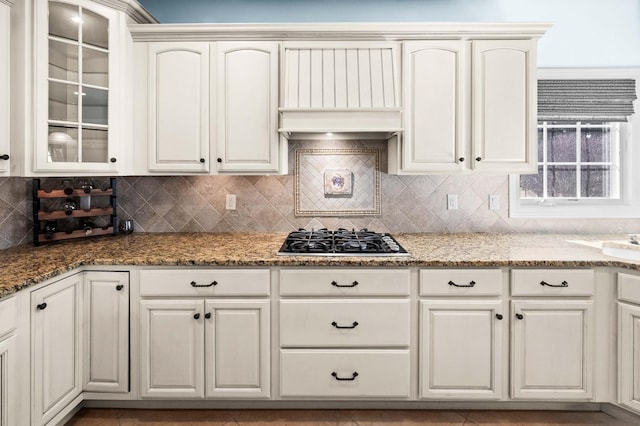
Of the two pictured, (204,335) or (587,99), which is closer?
(204,335)

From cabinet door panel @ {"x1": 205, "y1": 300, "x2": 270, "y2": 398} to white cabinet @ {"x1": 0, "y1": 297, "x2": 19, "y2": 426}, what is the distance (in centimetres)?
82

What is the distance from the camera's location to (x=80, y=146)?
2297mm

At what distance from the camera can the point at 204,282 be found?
7.04ft

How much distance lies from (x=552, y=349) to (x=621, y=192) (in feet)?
5.11

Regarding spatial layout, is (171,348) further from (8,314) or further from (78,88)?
(78,88)

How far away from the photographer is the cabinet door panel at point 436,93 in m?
2.50

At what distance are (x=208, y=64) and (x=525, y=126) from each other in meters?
2.00

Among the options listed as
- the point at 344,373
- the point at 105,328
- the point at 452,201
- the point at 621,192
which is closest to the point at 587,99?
the point at 621,192

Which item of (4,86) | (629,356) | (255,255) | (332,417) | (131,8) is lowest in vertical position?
(332,417)

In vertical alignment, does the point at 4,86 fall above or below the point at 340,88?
below

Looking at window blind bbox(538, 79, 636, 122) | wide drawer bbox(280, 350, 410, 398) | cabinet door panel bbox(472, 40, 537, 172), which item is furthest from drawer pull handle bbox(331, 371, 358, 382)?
window blind bbox(538, 79, 636, 122)

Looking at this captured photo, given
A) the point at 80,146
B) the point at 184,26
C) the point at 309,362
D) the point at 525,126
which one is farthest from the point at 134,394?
the point at 525,126

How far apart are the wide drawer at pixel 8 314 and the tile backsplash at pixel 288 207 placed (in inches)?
50.9

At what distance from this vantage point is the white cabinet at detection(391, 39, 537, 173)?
250cm
